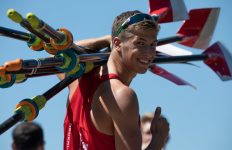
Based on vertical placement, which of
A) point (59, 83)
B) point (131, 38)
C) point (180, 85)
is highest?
point (131, 38)

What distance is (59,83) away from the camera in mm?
3686

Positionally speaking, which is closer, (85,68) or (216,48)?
(85,68)

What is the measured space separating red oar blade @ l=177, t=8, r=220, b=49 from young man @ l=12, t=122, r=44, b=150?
1.83m

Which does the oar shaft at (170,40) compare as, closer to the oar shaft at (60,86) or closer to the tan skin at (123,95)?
the tan skin at (123,95)

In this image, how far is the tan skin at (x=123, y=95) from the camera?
3.30 metres

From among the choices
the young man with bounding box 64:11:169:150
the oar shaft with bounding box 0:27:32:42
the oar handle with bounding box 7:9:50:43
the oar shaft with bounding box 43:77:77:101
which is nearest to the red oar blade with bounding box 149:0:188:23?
the young man with bounding box 64:11:169:150

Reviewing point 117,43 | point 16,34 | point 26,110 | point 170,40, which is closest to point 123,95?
point 117,43

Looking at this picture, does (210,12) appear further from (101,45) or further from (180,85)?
(101,45)

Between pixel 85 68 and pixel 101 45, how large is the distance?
16.7 inches

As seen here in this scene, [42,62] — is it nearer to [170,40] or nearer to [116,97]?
[116,97]

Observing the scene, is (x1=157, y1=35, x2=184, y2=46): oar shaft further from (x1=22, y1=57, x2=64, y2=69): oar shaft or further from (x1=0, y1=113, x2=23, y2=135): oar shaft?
(x1=0, y1=113, x2=23, y2=135): oar shaft

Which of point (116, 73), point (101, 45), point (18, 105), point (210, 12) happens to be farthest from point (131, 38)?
point (210, 12)

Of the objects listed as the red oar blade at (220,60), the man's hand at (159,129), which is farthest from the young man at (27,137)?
the red oar blade at (220,60)

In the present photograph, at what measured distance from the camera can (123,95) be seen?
3326mm
